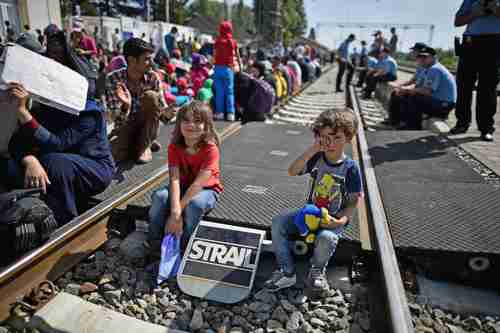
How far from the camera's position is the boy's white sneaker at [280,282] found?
2303 mm

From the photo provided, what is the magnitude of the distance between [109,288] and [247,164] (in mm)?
2081

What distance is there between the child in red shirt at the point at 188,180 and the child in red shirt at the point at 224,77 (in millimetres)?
4042

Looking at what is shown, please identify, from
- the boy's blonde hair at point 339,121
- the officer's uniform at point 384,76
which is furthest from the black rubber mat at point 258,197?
the officer's uniform at point 384,76

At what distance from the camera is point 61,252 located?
248 centimetres

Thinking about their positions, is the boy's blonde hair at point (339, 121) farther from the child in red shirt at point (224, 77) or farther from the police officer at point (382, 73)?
the police officer at point (382, 73)

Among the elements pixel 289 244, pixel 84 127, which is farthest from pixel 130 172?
pixel 289 244

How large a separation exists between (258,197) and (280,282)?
2.95ft

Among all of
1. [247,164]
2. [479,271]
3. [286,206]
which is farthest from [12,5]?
[479,271]

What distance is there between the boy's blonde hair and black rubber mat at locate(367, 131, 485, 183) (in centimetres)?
147

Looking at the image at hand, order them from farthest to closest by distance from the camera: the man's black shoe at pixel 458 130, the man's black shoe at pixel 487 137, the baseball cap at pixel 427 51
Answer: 1. the baseball cap at pixel 427 51
2. the man's black shoe at pixel 458 130
3. the man's black shoe at pixel 487 137

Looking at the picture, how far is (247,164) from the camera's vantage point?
13.5ft

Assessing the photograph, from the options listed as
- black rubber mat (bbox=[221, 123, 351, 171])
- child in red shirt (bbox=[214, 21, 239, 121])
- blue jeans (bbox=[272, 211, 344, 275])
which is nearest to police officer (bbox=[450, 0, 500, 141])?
black rubber mat (bbox=[221, 123, 351, 171])

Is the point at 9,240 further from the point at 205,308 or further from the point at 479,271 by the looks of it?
the point at 479,271

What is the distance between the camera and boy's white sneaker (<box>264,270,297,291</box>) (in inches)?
90.7
